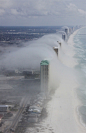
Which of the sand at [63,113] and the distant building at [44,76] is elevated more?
the distant building at [44,76]

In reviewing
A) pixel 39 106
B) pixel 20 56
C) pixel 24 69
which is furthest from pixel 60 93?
pixel 20 56

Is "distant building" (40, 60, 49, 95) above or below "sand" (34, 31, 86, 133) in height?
above

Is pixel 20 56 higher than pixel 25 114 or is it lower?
higher

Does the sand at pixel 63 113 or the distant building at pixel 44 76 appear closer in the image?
the sand at pixel 63 113

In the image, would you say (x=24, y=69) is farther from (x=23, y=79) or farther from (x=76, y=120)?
(x=76, y=120)

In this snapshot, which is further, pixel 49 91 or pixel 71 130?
pixel 49 91

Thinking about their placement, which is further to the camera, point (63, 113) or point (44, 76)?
point (44, 76)

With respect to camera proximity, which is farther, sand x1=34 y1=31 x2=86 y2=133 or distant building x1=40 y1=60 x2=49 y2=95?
distant building x1=40 y1=60 x2=49 y2=95

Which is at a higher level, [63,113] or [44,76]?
[44,76]
